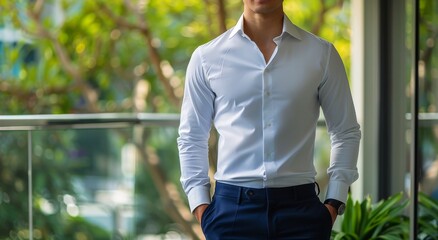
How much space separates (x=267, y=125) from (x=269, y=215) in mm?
226

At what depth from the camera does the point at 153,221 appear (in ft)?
18.8

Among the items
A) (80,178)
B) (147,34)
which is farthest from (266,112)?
(147,34)

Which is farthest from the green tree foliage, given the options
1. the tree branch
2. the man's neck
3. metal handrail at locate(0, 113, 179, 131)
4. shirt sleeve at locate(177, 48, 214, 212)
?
the man's neck

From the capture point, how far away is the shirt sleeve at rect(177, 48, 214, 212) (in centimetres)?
239

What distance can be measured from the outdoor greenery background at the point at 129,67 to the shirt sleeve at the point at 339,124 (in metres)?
2.87

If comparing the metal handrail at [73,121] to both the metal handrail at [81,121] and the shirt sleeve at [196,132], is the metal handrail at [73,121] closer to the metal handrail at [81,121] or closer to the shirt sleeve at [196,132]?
the metal handrail at [81,121]

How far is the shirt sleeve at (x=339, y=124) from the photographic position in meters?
2.35

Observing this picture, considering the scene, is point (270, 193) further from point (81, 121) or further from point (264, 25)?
point (81, 121)

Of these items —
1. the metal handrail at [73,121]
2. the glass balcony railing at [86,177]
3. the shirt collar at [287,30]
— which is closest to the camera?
the shirt collar at [287,30]

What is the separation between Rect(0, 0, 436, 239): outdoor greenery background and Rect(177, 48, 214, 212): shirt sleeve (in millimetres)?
2740

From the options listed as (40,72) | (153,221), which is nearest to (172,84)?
(40,72)

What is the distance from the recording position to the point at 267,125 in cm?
228

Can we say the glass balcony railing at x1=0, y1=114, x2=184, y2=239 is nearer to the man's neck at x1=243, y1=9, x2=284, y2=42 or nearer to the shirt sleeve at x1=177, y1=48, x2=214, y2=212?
the shirt sleeve at x1=177, y1=48, x2=214, y2=212

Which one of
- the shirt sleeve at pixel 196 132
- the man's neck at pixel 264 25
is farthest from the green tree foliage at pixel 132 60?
the man's neck at pixel 264 25
